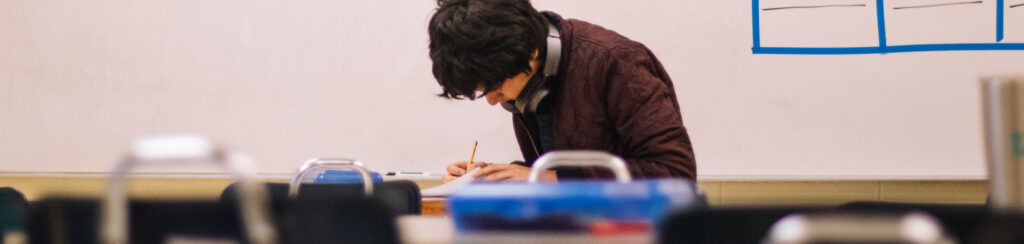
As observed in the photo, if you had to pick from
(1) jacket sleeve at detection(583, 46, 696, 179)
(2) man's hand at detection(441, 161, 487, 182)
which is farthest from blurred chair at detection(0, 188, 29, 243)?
(1) jacket sleeve at detection(583, 46, 696, 179)

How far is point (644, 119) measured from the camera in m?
1.43

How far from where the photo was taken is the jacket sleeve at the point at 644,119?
140 centimetres

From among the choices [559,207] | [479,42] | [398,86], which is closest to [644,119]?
[479,42]

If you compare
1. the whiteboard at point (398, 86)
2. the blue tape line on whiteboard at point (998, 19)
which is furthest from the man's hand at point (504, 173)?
the blue tape line on whiteboard at point (998, 19)

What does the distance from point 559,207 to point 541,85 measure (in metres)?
0.92

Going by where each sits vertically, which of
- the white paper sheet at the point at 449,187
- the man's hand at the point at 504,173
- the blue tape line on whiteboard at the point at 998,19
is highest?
the blue tape line on whiteboard at the point at 998,19

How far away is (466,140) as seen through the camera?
7.92ft

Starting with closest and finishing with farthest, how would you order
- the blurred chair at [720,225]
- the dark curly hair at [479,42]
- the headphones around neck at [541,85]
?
the blurred chair at [720,225] < the dark curly hair at [479,42] < the headphones around neck at [541,85]

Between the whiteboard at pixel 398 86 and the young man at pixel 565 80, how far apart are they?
828 millimetres

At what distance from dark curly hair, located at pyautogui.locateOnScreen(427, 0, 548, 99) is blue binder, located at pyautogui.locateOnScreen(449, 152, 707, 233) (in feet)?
2.36

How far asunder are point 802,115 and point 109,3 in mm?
2358

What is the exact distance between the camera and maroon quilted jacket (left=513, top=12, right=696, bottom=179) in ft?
4.64

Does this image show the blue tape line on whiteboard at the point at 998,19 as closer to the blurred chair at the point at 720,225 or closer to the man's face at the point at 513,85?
the man's face at the point at 513,85

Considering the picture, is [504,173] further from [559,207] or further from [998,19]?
[998,19]
